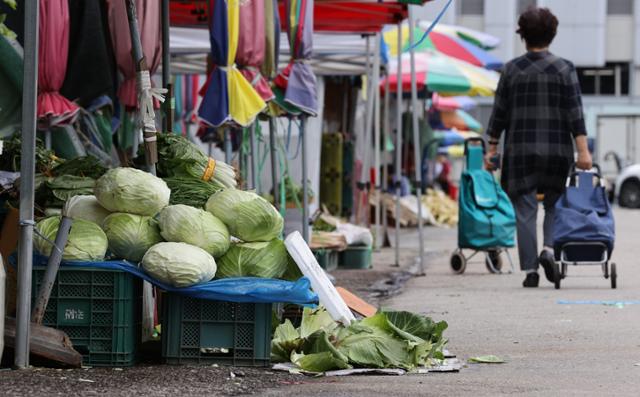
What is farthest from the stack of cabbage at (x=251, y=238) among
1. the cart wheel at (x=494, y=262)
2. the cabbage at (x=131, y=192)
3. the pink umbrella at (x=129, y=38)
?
the cart wheel at (x=494, y=262)

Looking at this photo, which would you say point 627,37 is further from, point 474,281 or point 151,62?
point 151,62

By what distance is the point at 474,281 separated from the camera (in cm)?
1315

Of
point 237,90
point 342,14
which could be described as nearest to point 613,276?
point 237,90

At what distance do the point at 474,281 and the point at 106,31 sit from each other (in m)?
4.61

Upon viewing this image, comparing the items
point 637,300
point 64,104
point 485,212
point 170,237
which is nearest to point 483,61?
point 485,212

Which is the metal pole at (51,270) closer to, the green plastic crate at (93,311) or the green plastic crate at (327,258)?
the green plastic crate at (93,311)

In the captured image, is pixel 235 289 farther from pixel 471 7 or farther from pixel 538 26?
pixel 471 7

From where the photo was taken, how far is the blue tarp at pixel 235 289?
686 cm

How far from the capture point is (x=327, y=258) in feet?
45.6

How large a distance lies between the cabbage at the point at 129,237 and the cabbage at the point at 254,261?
0.36 meters

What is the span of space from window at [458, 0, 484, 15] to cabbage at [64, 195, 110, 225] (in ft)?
157

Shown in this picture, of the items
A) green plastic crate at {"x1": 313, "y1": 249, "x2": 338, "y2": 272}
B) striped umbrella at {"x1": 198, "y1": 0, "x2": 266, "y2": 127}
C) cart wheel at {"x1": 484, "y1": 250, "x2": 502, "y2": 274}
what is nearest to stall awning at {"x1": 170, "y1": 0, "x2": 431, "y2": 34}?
green plastic crate at {"x1": 313, "y1": 249, "x2": 338, "y2": 272}

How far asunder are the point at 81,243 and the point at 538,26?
19.3 feet

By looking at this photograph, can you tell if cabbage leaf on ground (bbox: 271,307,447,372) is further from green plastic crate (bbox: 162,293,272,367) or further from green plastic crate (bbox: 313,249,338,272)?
green plastic crate (bbox: 313,249,338,272)
